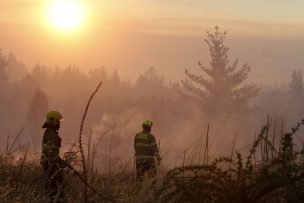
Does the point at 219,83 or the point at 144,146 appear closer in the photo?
the point at 144,146

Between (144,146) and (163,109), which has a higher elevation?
(163,109)

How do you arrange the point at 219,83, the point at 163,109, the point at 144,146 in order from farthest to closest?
1. the point at 163,109
2. the point at 219,83
3. the point at 144,146

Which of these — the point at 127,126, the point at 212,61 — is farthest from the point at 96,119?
the point at 212,61

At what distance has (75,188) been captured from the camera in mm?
7695

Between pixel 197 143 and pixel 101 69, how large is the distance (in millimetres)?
178171

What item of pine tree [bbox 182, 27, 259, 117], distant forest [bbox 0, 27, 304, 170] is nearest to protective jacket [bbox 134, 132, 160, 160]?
distant forest [bbox 0, 27, 304, 170]

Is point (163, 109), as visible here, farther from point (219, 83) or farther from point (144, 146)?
point (144, 146)

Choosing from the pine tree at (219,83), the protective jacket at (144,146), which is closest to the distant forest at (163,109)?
the pine tree at (219,83)

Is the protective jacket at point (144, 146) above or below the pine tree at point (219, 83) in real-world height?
below

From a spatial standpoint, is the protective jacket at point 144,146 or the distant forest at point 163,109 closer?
the protective jacket at point 144,146

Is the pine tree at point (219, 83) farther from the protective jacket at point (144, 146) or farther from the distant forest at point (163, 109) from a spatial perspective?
the protective jacket at point (144, 146)

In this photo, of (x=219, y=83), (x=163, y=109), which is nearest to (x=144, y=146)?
(x=219, y=83)

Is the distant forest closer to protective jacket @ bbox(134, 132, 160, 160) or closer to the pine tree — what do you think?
the pine tree

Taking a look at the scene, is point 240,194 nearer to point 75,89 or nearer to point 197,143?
point 197,143
